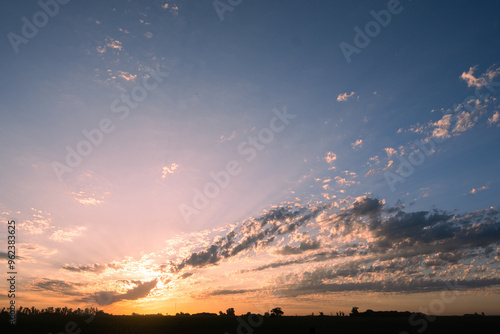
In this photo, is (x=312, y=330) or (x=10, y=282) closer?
(x=312, y=330)

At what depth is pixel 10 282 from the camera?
37.9 metres

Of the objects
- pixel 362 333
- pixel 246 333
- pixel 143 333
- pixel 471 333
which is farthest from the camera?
pixel 246 333

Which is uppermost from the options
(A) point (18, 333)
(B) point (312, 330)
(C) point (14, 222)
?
(C) point (14, 222)

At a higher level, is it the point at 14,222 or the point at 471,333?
the point at 14,222

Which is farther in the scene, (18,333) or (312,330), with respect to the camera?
(18,333)

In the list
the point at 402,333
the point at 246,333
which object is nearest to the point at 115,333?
the point at 246,333

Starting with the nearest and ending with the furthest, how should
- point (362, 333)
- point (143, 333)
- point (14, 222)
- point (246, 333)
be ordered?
point (14, 222), point (362, 333), point (143, 333), point (246, 333)

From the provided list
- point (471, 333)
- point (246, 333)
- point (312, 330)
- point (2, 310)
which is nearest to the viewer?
point (312, 330)

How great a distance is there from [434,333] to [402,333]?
6.00 metres

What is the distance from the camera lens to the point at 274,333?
6794 cm

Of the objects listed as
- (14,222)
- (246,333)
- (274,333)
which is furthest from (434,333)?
(14,222)

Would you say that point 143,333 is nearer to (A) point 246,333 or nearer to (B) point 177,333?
(B) point 177,333

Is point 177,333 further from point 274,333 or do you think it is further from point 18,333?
point 18,333

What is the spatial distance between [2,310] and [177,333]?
14899 centimetres
